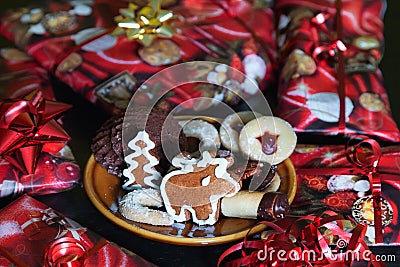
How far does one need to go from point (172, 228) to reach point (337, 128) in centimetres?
34

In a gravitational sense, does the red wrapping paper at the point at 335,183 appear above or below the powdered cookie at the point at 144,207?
below

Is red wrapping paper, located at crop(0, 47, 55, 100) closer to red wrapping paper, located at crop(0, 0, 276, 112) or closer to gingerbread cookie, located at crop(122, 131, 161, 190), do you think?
red wrapping paper, located at crop(0, 0, 276, 112)

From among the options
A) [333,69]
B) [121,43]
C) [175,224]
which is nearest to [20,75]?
[121,43]

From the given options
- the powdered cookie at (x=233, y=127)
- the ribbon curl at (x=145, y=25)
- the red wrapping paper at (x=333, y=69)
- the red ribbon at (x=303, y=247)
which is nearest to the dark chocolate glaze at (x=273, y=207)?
the red ribbon at (x=303, y=247)

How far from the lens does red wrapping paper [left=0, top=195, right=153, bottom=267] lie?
0.88 m

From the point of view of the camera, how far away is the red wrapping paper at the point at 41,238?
34.5 inches

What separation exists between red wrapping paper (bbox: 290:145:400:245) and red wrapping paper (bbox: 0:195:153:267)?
26 centimetres

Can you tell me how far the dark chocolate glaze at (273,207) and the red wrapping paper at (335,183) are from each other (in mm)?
55

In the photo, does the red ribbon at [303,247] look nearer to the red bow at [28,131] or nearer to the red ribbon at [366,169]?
the red ribbon at [366,169]

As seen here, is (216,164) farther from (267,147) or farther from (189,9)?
(189,9)

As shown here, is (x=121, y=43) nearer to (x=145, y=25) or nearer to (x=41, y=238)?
(x=145, y=25)

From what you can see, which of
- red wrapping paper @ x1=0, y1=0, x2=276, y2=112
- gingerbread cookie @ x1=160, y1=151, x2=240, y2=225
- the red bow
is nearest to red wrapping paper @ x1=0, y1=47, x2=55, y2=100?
red wrapping paper @ x1=0, y1=0, x2=276, y2=112

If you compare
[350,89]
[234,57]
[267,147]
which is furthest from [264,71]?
[267,147]

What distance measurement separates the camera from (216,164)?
90cm
